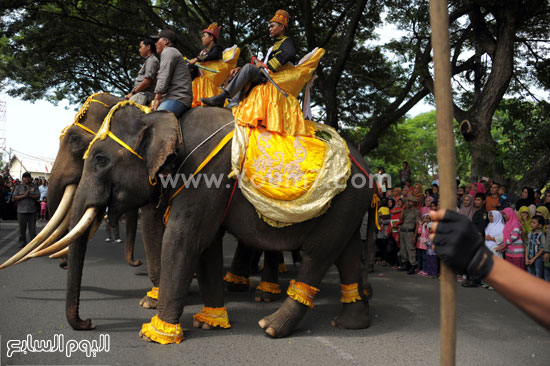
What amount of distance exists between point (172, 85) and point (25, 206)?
23.9 feet

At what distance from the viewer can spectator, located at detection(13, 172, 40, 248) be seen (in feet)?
33.8

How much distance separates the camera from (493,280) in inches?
69.1

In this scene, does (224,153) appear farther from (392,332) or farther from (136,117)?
(392,332)

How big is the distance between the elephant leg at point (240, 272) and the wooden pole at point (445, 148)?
4820 millimetres

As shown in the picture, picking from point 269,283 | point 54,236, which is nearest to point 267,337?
point 269,283

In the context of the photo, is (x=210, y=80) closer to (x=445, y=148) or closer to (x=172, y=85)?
(x=172, y=85)

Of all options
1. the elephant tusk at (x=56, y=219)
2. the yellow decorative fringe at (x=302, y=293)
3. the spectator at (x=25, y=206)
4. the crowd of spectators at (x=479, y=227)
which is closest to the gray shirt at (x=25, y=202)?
the spectator at (x=25, y=206)

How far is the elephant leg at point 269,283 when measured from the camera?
19.9 ft

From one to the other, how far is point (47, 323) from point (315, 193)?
310 centimetres

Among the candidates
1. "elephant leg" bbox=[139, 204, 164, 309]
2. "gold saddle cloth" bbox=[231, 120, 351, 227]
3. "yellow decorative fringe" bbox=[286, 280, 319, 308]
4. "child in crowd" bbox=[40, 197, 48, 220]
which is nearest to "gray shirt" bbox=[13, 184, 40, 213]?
"elephant leg" bbox=[139, 204, 164, 309]

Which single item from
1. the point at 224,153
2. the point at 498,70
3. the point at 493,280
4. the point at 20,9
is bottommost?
the point at 493,280

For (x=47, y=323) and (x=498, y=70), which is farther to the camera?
(x=498, y=70)

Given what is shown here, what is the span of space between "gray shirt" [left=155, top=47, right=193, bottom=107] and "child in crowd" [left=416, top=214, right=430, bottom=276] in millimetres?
5313

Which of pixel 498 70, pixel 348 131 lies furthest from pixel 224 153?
pixel 348 131
